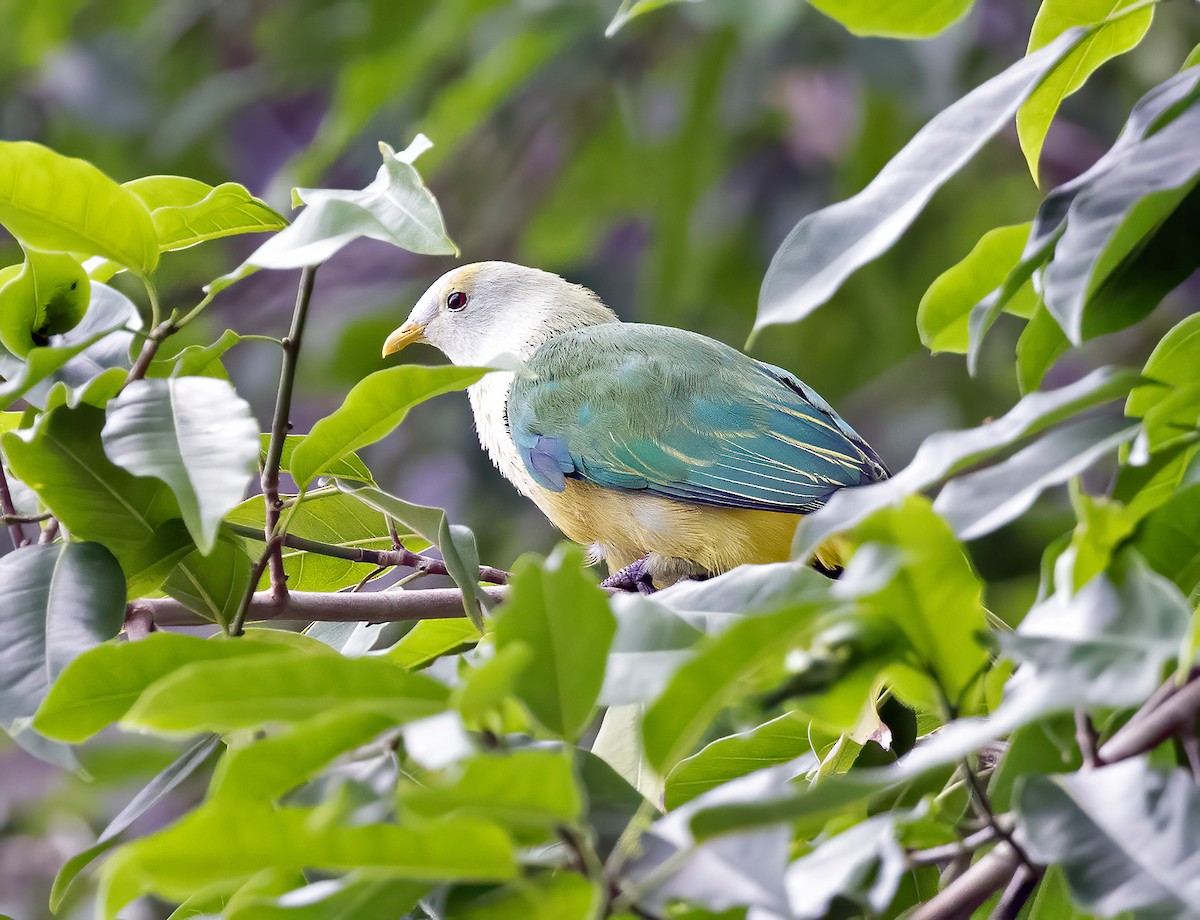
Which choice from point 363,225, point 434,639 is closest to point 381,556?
point 434,639

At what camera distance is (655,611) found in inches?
44.3

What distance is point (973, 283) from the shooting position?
1487 millimetres

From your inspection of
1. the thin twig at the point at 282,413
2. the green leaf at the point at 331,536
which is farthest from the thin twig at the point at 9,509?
the green leaf at the point at 331,536

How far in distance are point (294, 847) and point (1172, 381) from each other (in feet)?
3.21

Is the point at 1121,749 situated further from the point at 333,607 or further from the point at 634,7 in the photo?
the point at 333,607

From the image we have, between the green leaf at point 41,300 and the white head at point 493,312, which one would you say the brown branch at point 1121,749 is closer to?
the green leaf at point 41,300

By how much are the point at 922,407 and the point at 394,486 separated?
2504 millimetres

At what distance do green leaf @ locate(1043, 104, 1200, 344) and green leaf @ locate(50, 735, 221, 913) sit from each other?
1058 mm

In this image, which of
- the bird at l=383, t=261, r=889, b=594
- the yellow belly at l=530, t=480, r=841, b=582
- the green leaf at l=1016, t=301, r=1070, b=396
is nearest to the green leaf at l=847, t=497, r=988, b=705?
the green leaf at l=1016, t=301, r=1070, b=396

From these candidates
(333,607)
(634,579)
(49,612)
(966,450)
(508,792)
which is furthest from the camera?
(634,579)

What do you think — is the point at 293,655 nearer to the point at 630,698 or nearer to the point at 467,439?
the point at 630,698

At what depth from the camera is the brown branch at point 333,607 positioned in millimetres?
1850

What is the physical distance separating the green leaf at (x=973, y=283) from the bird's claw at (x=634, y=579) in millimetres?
1650

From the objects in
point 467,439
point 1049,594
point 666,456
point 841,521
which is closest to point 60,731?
point 841,521
